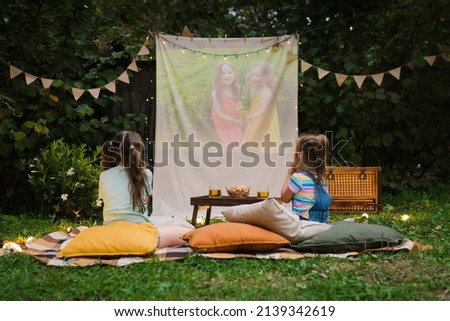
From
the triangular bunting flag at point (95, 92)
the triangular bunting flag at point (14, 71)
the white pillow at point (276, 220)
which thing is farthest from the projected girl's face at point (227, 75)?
the white pillow at point (276, 220)

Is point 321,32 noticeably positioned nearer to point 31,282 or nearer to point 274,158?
point 274,158

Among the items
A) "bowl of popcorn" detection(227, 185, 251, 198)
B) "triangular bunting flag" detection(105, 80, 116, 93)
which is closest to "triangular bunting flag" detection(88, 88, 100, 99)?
"triangular bunting flag" detection(105, 80, 116, 93)

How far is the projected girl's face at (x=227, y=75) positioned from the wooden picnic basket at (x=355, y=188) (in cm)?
137

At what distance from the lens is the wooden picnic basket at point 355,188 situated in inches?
241

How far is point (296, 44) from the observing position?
6488mm

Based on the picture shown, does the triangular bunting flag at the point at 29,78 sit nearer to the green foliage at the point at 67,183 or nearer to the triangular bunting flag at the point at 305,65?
the green foliage at the point at 67,183

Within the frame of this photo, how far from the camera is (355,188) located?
6.16m

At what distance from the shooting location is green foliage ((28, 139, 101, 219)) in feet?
19.0

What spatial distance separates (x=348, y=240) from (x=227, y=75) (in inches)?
125

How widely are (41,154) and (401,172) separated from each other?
423cm

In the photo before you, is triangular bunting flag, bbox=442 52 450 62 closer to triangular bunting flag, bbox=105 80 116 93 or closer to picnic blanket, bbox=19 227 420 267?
picnic blanket, bbox=19 227 420 267

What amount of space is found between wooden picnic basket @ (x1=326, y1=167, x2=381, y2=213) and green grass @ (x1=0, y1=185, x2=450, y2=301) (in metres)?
2.00

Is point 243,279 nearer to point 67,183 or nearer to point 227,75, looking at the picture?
point 67,183

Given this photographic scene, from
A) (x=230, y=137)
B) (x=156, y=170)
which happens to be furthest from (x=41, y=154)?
(x=230, y=137)
